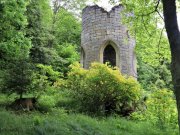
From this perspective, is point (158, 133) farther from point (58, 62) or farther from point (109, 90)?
point (58, 62)

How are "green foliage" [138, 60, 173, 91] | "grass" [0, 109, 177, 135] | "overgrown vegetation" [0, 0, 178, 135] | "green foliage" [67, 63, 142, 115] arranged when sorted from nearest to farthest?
1. "grass" [0, 109, 177, 135]
2. "overgrown vegetation" [0, 0, 178, 135]
3. "green foliage" [67, 63, 142, 115]
4. "green foliage" [138, 60, 173, 91]

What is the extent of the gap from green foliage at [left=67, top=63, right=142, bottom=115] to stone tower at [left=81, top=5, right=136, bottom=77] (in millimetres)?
3305

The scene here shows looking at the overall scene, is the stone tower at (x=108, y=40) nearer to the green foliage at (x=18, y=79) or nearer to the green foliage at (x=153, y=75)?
the green foliage at (x=18, y=79)

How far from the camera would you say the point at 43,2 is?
2645 cm

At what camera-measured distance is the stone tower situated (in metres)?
17.0

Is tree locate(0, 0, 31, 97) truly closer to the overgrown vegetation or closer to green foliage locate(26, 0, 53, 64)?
the overgrown vegetation

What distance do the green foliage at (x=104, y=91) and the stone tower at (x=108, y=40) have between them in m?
3.31

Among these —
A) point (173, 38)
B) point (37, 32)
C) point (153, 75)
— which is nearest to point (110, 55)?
point (37, 32)

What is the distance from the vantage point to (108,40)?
16953 mm

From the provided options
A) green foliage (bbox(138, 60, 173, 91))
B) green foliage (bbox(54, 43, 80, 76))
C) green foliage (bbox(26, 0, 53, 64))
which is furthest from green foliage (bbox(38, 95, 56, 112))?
green foliage (bbox(138, 60, 173, 91))

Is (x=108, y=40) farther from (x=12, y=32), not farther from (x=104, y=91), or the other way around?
(x=12, y=32)

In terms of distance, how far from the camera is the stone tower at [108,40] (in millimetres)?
16953

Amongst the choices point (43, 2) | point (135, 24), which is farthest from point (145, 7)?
point (43, 2)

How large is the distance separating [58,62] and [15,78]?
10.4 meters
